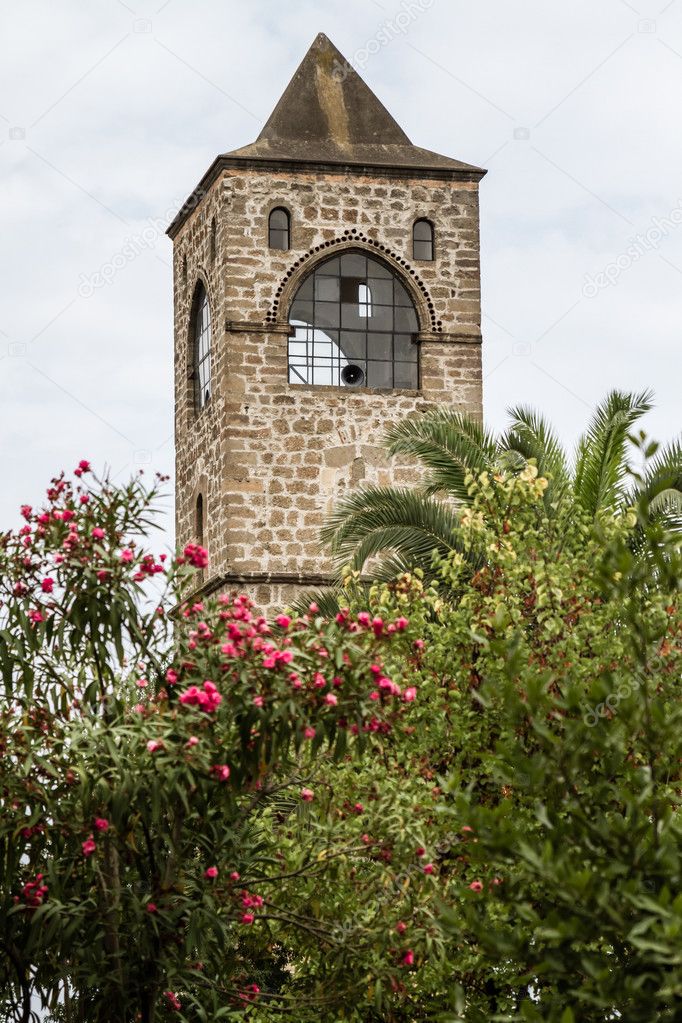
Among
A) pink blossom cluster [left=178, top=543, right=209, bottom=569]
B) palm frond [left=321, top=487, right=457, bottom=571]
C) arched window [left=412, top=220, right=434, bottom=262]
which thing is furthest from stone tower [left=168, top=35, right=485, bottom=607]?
pink blossom cluster [left=178, top=543, right=209, bottom=569]

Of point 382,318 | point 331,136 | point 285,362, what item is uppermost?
point 331,136

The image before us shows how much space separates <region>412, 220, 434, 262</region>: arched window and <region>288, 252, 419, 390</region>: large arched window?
1.47ft

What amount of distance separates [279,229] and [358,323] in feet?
5.04

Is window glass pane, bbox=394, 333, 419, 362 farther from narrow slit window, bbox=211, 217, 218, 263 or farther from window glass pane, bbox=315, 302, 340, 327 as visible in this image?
narrow slit window, bbox=211, 217, 218, 263

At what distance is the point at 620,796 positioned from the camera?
7.59m

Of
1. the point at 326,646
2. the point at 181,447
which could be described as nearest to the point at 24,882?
the point at 326,646

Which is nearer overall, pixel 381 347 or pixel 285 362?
pixel 285 362

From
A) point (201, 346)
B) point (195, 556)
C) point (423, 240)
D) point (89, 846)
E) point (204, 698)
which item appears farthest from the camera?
point (201, 346)

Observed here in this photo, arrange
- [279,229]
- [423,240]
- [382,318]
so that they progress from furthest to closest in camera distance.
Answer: [423,240] → [382,318] → [279,229]

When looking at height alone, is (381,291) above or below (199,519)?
above

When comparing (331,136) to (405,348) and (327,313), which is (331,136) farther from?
(405,348)

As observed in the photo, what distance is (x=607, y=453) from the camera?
18.2m

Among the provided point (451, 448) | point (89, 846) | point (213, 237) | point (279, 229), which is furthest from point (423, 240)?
point (89, 846)

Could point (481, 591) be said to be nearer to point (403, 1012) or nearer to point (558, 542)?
point (558, 542)
